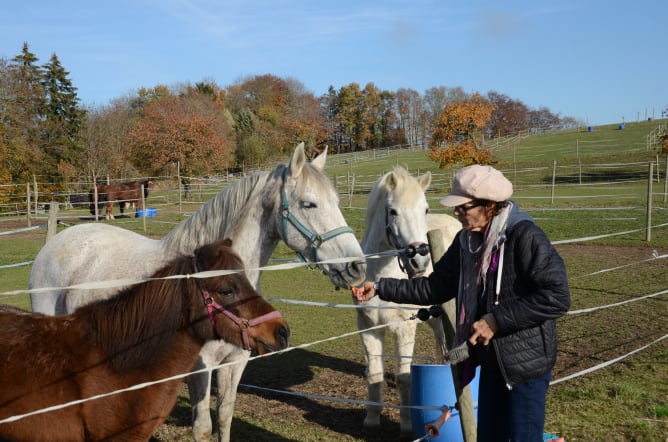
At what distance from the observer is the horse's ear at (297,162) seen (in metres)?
3.36

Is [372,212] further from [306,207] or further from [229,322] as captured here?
[229,322]

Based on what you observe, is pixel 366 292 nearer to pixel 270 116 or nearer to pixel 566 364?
pixel 566 364

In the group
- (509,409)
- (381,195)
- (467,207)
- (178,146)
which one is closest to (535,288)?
(467,207)

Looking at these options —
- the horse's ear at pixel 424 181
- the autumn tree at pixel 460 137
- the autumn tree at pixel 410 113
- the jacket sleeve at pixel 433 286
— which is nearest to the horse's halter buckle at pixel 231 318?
the jacket sleeve at pixel 433 286

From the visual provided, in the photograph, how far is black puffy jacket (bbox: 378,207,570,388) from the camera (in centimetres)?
220

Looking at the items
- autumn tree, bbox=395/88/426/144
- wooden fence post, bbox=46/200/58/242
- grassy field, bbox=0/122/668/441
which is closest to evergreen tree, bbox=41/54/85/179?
grassy field, bbox=0/122/668/441

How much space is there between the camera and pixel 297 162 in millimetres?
3441

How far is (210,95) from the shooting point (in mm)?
61625

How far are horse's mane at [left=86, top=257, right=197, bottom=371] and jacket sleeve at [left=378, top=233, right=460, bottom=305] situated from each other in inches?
45.3

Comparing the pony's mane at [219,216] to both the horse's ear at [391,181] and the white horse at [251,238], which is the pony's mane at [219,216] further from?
the horse's ear at [391,181]

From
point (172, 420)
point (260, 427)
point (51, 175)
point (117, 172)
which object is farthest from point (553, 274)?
point (117, 172)

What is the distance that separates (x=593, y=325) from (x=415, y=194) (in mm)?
4221

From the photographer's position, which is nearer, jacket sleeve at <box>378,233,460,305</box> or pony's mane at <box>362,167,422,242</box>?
jacket sleeve at <box>378,233,460,305</box>

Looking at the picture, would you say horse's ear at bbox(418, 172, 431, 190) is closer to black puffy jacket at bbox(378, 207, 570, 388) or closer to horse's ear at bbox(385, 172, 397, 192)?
horse's ear at bbox(385, 172, 397, 192)
